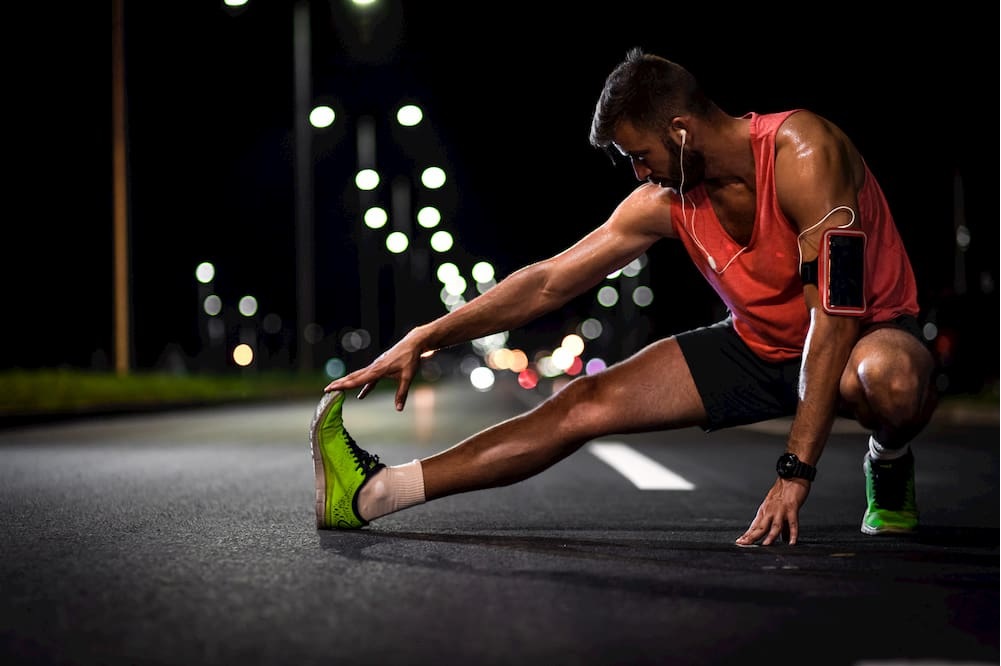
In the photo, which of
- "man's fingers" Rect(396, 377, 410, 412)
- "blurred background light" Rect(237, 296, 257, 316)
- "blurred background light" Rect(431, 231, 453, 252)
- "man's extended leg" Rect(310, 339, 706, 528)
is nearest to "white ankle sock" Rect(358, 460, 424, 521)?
"man's extended leg" Rect(310, 339, 706, 528)

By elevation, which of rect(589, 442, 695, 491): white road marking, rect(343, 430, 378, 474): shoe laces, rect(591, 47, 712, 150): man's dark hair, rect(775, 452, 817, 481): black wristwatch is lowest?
rect(589, 442, 695, 491): white road marking

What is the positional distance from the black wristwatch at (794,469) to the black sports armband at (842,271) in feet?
1.77

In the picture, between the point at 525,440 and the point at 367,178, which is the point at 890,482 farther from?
the point at 367,178

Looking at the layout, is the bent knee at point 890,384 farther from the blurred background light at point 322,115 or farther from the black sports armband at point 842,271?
the blurred background light at point 322,115

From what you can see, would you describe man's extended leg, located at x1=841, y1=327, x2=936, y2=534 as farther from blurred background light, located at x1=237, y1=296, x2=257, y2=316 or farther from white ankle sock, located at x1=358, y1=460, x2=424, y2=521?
blurred background light, located at x1=237, y1=296, x2=257, y2=316

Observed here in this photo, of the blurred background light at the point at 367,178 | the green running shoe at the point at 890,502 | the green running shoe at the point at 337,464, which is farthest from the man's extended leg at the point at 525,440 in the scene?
the blurred background light at the point at 367,178

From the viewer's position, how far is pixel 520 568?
14.7ft

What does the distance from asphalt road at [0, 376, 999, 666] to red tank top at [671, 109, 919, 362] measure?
82 centimetres

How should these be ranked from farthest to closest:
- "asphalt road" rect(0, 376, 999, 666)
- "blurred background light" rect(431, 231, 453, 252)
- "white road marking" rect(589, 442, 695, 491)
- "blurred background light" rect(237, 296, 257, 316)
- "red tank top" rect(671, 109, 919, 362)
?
"blurred background light" rect(237, 296, 257, 316) < "blurred background light" rect(431, 231, 453, 252) < "white road marking" rect(589, 442, 695, 491) < "red tank top" rect(671, 109, 919, 362) < "asphalt road" rect(0, 376, 999, 666)

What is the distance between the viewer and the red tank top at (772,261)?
494cm

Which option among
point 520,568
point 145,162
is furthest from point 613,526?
point 145,162

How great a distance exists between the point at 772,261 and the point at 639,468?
4581 millimetres

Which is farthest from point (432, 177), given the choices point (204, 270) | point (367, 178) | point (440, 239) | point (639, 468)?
point (204, 270)

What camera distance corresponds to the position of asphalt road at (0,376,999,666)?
333 cm
